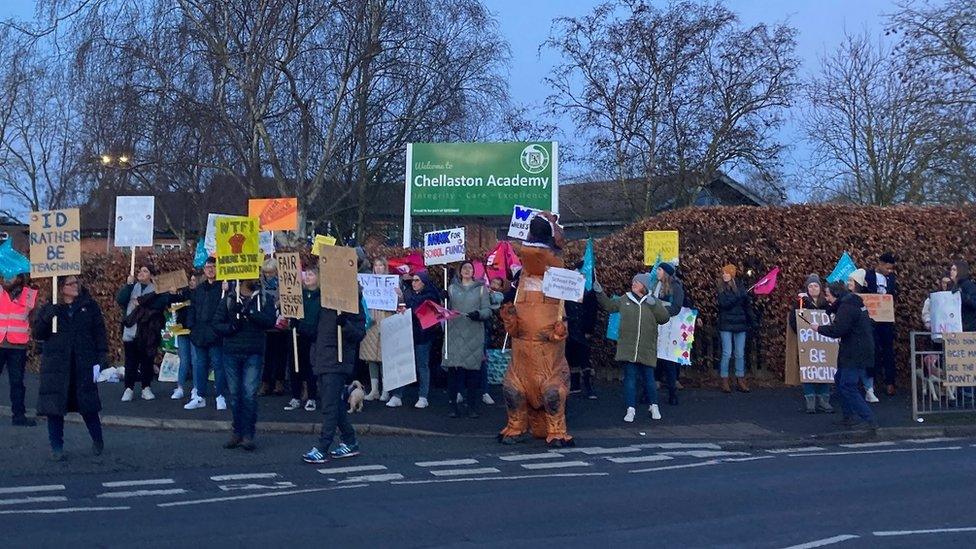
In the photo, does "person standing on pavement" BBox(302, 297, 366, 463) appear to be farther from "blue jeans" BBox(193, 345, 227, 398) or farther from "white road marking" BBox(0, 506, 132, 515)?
"blue jeans" BBox(193, 345, 227, 398)

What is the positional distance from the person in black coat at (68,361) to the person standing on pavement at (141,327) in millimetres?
3324

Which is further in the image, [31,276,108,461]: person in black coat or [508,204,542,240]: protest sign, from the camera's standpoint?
[508,204,542,240]: protest sign

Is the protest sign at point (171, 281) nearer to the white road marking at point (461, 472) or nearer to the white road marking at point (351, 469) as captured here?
the white road marking at point (351, 469)

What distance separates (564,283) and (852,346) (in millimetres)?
3689

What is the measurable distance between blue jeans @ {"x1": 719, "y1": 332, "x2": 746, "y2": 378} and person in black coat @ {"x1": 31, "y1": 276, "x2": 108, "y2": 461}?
861 cm

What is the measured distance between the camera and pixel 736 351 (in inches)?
642

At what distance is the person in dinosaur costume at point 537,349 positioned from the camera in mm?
12414

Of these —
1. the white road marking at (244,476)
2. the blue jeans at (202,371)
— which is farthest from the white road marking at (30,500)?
the blue jeans at (202,371)

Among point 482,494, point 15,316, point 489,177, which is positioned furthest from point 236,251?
point 489,177

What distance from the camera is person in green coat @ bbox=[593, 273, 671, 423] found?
13922 mm

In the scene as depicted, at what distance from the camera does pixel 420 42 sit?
26031 millimetres

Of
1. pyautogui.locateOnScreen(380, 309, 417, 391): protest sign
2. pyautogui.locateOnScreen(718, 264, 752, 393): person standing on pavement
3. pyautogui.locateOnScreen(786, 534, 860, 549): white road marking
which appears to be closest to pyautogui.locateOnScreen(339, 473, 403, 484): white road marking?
pyautogui.locateOnScreen(380, 309, 417, 391): protest sign

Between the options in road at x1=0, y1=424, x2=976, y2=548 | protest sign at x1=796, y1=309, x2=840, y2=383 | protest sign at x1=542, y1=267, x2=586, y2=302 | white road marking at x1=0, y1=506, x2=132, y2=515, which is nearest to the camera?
road at x1=0, y1=424, x2=976, y2=548

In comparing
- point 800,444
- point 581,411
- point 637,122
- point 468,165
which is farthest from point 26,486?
point 637,122
